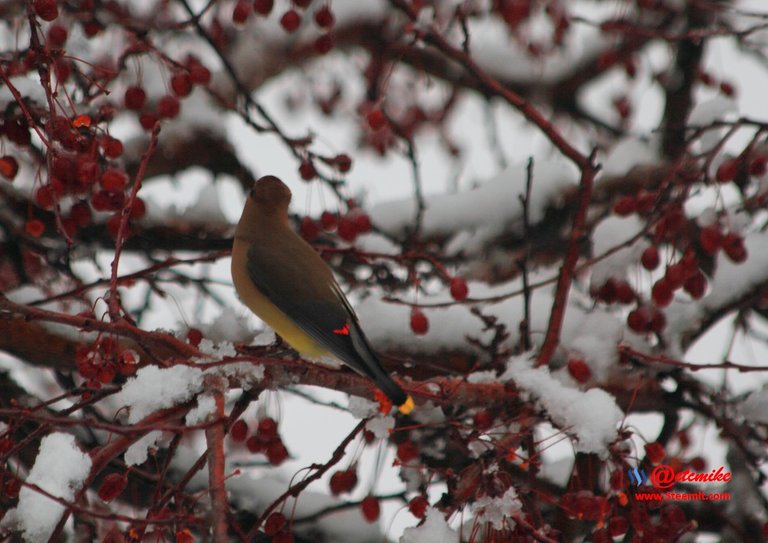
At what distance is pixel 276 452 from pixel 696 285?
5.51 feet

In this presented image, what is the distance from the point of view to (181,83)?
334cm

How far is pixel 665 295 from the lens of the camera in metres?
3.12

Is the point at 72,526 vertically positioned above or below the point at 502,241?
below

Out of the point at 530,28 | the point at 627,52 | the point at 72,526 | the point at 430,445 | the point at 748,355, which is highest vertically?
the point at 530,28

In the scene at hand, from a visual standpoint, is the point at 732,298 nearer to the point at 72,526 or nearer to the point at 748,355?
the point at 748,355

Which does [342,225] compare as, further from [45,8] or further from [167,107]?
[45,8]

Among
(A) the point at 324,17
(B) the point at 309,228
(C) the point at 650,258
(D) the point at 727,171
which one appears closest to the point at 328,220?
(B) the point at 309,228

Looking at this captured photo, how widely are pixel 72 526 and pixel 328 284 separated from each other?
1.28 m

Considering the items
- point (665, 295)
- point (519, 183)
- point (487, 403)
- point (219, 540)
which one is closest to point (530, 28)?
point (519, 183)

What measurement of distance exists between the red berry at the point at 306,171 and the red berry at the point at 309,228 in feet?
0.59

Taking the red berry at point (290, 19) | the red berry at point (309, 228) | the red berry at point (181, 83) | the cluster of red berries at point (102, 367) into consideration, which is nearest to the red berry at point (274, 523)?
the cluster of red berries at point (102, 367)

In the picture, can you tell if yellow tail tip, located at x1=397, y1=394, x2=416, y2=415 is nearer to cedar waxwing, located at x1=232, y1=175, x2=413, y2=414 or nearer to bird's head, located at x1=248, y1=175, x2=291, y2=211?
cedar waxwing, located at x1=232, y1=175, x2=413, y2=414

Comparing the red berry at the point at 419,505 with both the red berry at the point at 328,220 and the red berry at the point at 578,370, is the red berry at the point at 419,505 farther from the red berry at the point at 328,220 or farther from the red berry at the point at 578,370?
the red berry at the point at 328,220

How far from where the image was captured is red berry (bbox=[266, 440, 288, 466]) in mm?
2957
